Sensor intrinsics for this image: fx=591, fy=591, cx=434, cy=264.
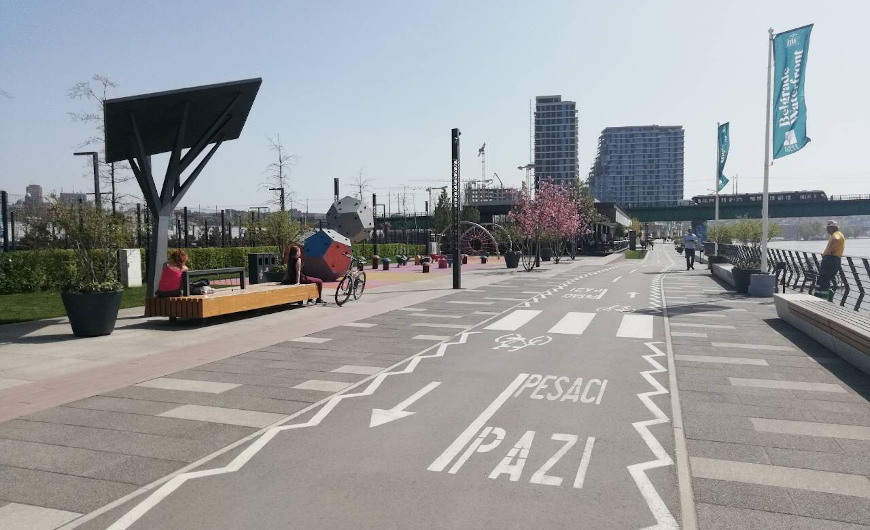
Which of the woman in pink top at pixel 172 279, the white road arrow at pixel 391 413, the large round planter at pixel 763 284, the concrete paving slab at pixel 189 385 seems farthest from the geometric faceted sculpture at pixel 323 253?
the white road arrow at pixel 391 413

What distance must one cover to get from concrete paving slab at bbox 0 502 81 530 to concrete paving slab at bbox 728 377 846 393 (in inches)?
291

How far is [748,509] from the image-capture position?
4125 millimetres

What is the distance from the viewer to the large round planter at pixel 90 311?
10820 millimetres

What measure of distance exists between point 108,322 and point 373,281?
15.5 metres

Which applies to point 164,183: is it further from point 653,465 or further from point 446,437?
point 653,465

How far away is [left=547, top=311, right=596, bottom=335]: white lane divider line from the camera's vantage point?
12.1m

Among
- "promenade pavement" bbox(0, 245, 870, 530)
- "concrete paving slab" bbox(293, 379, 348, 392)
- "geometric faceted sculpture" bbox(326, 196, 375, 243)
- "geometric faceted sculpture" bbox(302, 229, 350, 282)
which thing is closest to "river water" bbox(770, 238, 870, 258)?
"geometric faceted sculpture" bbox(302, 229, 350, 282)

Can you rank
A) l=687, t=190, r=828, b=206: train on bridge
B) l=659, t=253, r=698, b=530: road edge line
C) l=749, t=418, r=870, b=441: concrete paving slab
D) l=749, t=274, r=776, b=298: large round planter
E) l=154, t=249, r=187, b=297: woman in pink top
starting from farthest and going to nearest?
1. l=687, t=190, r=828, b=206: train on bridge
2. l=749, t=274, r=776, b=298: large round planter
3. l=154, t=249, r=187, b=297: woman in pink top
4. l=749, t=418, r=870, b=441: concrete paving slab
5. l=659, t=253, r=698, b=530: road edge line

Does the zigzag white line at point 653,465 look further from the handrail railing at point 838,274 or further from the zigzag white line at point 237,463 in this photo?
the handrail railing at point 838,274

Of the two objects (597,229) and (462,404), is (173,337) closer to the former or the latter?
(462,404)

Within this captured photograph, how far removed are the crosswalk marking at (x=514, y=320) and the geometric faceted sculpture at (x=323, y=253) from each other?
35.0 ft

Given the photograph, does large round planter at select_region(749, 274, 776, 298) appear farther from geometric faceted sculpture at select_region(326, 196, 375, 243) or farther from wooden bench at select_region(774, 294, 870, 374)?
geometric faceted sculpture at select_region(326, 196, 375, 243)

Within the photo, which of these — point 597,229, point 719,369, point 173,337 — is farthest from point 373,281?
point 597,229

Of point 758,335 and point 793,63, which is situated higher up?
point 793,63
